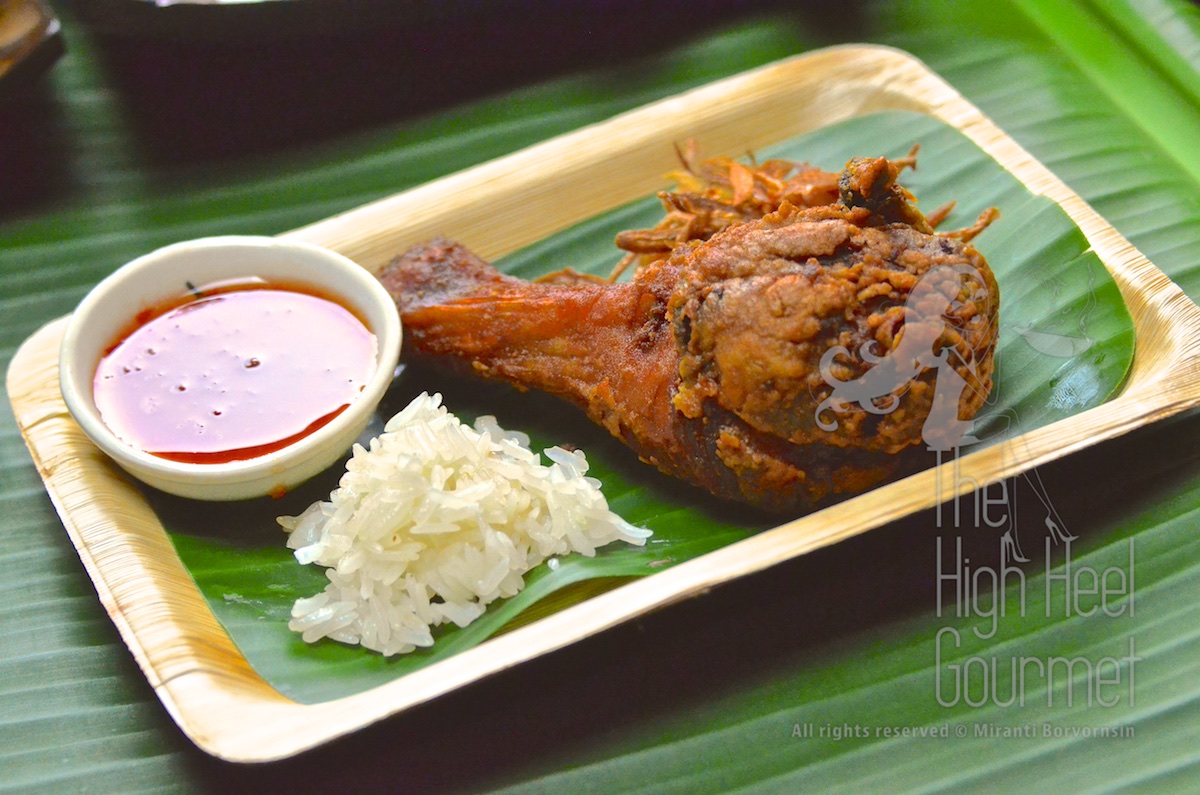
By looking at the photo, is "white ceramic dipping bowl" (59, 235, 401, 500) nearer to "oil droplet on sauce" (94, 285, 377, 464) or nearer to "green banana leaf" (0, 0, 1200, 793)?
"oil droplet on sauce" (94, 285, 377, 464)

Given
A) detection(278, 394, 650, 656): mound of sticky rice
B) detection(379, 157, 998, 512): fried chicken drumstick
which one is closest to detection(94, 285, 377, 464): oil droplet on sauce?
detection(278, 394, 650, 656): mound of sticky rice

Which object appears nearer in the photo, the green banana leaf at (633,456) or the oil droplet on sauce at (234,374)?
the green banana leaf at (633,456)

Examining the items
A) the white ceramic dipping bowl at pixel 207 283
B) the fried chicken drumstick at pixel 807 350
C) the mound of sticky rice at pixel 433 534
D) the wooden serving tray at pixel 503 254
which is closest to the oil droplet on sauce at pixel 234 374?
the white ceramic dipping bowl at pixel 207 283

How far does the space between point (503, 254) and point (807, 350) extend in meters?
1.71

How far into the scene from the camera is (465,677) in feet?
7.77

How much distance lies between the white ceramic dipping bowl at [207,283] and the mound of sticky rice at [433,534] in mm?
239

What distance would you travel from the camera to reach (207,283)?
3486 mm

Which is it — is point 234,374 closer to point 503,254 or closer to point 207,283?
point 207,283

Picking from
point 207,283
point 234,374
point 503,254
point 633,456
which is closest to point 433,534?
point 633,456

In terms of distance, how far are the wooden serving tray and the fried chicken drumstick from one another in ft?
0.59

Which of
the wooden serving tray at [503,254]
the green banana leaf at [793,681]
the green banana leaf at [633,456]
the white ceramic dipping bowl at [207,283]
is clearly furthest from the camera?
the white ceramic dipping bowl at [207,283]

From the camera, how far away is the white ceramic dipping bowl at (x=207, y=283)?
295 cm

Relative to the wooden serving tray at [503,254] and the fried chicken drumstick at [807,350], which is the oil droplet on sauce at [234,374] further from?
the fried chicken drumstick at [807,350]

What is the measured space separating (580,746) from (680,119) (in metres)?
2.56
